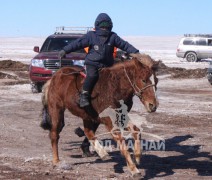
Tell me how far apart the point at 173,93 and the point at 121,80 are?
14638mm

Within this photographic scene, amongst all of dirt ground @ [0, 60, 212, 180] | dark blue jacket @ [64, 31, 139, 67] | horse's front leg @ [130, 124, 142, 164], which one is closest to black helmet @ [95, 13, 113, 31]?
dark blue jacket @ [64, 31, 139, 67]

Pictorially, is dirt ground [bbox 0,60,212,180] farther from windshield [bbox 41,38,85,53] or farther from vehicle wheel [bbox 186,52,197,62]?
vehicle wheel [bbox 186,52,197,62]

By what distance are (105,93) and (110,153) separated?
2266mm

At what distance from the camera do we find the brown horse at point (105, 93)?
8.59m

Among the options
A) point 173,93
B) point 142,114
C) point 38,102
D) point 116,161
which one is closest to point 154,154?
point 116,161

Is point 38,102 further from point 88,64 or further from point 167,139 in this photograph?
point 88,64

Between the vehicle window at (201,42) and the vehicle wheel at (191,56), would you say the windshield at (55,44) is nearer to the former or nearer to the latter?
the vehicle window at (201,42)

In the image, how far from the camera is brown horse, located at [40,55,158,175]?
8.59 meters

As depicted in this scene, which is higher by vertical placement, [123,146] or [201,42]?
[123,146]

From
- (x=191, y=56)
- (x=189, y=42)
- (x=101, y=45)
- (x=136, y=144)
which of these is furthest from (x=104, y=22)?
(x=191, y=56)

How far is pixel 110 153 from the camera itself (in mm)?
11023

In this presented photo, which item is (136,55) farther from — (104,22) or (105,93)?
(104,22)

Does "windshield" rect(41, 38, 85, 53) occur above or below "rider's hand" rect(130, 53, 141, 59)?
below

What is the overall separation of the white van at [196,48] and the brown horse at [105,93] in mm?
37617
